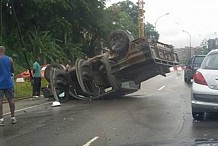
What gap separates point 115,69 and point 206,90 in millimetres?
6821

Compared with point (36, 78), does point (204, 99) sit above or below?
below

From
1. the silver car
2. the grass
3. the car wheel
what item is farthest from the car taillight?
the grass

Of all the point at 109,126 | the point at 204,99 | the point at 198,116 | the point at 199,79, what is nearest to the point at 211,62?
the point at 199,79

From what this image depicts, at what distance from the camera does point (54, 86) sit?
16.8 m

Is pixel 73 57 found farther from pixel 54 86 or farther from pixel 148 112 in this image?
pixel 148 112

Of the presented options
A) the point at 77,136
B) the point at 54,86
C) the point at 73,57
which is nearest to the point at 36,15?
the point at 73,57

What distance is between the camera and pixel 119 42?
16.2 meters

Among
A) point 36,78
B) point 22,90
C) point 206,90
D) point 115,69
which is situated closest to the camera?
point 206,90

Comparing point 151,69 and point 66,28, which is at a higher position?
point 66,28

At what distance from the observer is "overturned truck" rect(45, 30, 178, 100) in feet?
51.5

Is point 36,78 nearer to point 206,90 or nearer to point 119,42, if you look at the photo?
point 119,42

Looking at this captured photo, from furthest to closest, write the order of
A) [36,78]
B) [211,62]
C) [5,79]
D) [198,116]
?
[36,78] < [5,79] < [198,116] < [211,62]

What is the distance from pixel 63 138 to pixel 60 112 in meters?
4.68

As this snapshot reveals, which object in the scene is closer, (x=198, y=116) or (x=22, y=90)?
(x=198, y=116)
